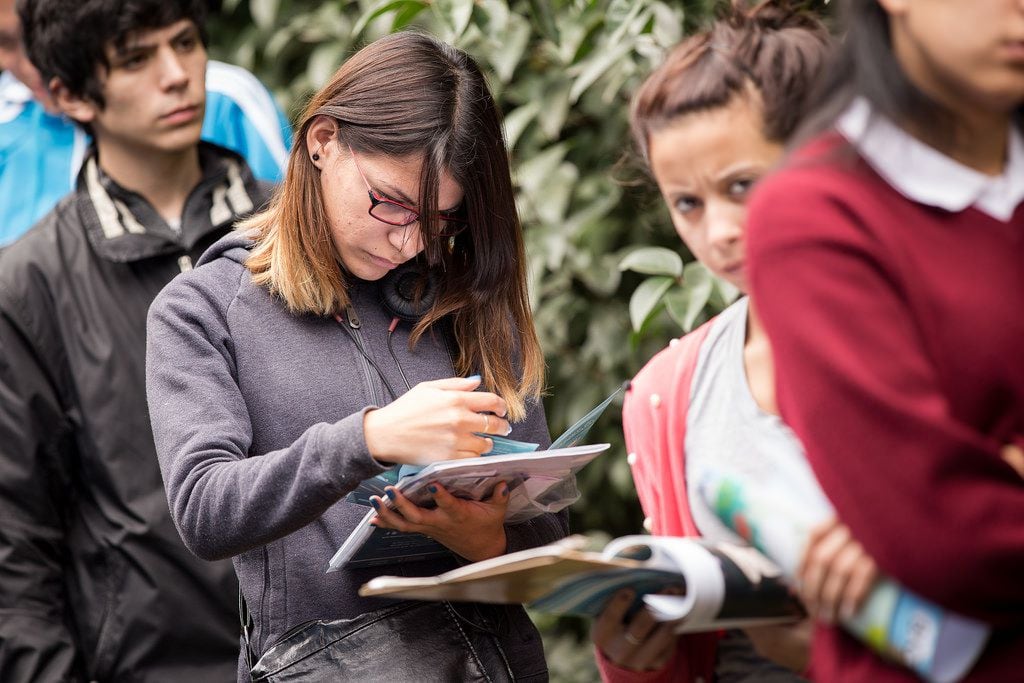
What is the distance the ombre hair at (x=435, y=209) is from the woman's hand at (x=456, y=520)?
0.19m

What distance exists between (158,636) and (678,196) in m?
1.41

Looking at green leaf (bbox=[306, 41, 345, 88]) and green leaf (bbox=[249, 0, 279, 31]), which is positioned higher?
green leaf (bbox=[249, 0, 279, 31])

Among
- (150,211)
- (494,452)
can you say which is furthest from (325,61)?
(494,452)

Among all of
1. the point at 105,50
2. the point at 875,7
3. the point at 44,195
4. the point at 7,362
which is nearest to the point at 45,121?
the point at 44,195

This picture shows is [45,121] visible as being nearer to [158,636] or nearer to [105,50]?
[105,50]

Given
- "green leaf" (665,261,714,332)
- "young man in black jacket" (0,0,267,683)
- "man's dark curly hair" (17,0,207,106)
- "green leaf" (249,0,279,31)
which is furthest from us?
"green leaf" (249,0,279,31)

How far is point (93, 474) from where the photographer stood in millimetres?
2434

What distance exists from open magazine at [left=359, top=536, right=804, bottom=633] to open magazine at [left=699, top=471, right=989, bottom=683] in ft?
0.18

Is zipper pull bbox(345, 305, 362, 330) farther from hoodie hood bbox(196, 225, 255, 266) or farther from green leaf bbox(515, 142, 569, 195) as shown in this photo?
green leaf bbox(515, 142, 569, 195)

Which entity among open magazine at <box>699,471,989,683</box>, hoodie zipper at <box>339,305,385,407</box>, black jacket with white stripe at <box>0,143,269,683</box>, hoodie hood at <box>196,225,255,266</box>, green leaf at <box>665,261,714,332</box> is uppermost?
open magazine at <box>699,471,989,683</box>

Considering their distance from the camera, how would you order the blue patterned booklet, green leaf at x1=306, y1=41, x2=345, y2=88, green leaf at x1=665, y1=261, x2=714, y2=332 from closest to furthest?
1. the blue patterned booklet
2. green leaf at x1=665, y1=261, x2=714, y2=332
3. green leaf at x1=306, y1=41, x2=345, y2=88

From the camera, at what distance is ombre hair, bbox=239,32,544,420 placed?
6.14ft

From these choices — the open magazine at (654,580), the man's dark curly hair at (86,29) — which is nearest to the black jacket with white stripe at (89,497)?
the man's dark curly hair at (86,29)

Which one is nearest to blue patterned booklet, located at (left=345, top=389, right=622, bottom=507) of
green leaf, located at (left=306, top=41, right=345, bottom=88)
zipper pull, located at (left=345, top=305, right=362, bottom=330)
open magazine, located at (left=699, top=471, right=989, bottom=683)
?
zipper pull, located at (left=345, top=305, right=362, bottom=330)
